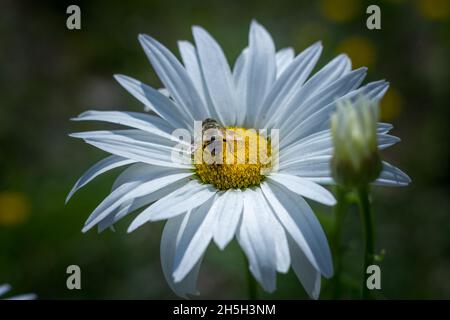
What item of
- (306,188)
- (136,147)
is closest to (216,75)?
(136,147)

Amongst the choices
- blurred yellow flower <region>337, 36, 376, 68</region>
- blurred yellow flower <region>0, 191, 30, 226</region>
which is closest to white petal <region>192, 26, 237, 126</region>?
blurred yellow flower <region>0, 191, 30, 226</region>

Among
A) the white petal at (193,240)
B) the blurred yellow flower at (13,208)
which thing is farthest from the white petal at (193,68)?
the blurred yellow flower at (13,208)

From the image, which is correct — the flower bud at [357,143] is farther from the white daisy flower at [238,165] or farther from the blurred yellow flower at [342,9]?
the blurred yellow flower at [342,9]

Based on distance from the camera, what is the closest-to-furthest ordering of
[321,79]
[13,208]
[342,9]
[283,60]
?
[321,79] < [283,60] < [13,208] < [342,9]

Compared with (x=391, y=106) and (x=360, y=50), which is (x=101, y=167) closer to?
(x=391, y=106)

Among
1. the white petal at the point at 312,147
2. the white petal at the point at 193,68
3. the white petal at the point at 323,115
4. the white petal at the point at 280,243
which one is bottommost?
the white petal at the point at 280,243

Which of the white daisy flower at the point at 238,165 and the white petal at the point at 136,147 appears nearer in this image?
the white daisy flower at the point at 238,165
